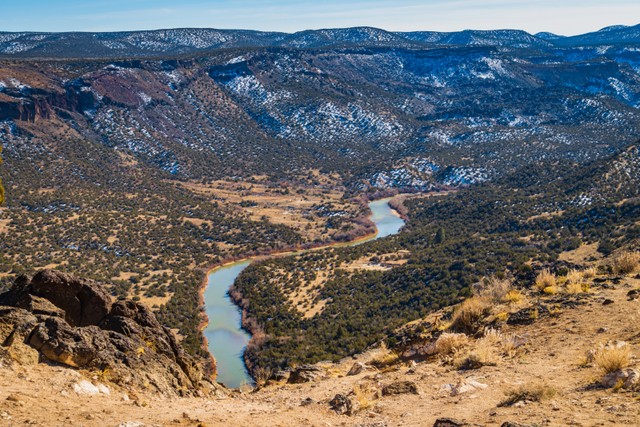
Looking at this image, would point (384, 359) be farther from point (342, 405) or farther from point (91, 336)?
point (91, 336)

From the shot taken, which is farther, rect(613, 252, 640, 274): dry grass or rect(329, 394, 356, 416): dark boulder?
rect(613, 252, 640, 274): dry grass

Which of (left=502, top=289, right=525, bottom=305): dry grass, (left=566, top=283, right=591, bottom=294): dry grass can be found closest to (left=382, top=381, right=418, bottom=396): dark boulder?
(left=502, top=289, right=525, bottom=305): dry grass

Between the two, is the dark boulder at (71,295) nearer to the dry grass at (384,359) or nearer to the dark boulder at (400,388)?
the dry grass at (384,359)

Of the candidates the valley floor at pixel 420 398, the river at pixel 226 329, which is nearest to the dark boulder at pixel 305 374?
the valley floor at pixel 420 398

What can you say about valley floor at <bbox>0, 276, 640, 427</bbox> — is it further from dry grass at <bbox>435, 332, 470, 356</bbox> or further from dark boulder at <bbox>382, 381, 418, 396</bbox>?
dry grass at <bbox>435, 332, 470, 356</bbox>

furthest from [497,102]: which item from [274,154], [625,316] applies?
[625,316]

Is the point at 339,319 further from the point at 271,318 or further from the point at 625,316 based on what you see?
the point at 625,316
